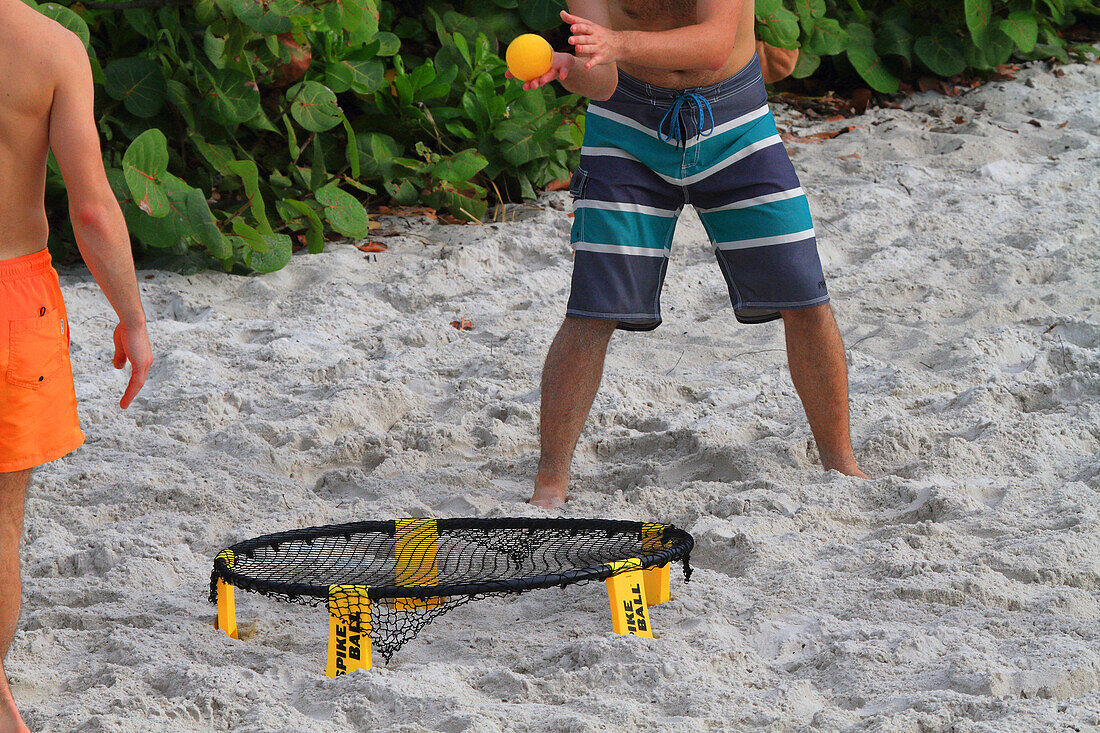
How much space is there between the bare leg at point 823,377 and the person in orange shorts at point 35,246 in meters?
1.74

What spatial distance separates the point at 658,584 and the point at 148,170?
2718 mm

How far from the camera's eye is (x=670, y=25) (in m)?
2.84

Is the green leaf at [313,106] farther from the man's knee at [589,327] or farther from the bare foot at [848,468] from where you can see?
the bare foot at [848,468]

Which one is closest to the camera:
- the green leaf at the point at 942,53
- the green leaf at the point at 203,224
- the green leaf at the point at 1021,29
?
the green leaf at the point at 203,224

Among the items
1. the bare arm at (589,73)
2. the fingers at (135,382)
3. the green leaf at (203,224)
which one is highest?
the bare arm at (589,73)

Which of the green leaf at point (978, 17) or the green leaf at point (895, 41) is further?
the green leaf at point (895, 41)

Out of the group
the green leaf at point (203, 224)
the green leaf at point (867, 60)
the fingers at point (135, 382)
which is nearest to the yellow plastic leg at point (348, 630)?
the fingers at point (135, 382)

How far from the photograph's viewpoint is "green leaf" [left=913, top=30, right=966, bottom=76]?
6020mm

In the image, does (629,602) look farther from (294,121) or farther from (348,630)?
(294,121)

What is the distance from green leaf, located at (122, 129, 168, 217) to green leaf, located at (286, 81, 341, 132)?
65 cm

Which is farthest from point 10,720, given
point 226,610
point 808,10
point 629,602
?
point 808,10

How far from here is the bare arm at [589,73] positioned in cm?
258

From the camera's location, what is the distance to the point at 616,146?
2904 mm

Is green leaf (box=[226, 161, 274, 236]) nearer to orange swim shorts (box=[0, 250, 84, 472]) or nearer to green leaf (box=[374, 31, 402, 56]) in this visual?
green leaf (box=[374, 31, 402, 56])
